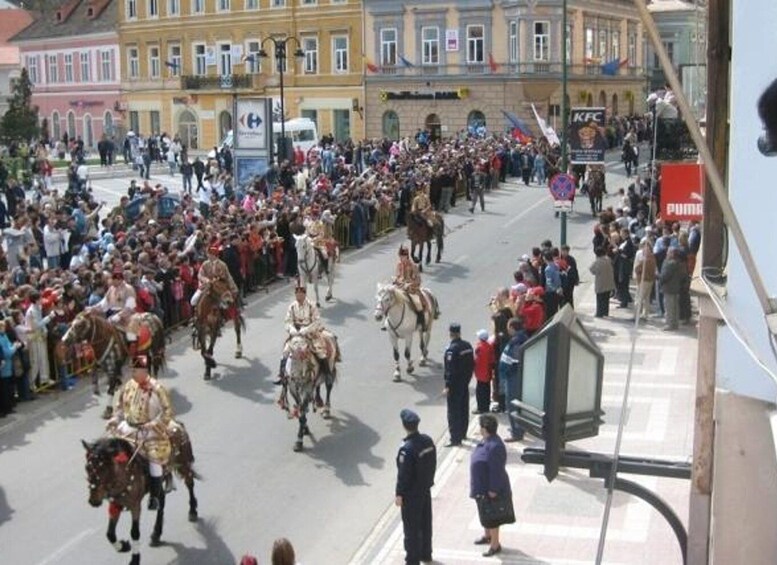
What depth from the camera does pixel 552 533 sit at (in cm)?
1335

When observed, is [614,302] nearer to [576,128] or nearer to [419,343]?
[576,128]

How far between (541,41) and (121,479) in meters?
50.2

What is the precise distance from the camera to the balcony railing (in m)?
68.1

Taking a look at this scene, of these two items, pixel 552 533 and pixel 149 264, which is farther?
pixel 149 264

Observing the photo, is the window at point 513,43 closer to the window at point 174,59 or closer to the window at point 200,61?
the window at point 200,61

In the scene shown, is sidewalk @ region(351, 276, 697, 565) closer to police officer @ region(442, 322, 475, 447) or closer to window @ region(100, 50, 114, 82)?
police officer @ region(442, 322, 475, 447)

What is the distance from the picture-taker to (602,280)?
24.1 meters

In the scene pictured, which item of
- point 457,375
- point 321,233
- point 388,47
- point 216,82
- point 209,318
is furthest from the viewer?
point 216,82

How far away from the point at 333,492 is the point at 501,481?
2.99 metres

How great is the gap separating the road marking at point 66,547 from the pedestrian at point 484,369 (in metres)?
6.07

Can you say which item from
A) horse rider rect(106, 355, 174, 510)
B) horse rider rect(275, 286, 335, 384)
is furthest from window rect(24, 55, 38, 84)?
horse rider rect(106, 355, 174, 510)

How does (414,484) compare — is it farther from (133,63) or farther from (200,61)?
(133,63)

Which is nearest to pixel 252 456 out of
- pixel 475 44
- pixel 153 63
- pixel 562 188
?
pixel 562 188

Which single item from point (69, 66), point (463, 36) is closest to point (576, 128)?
point (463, 36)
